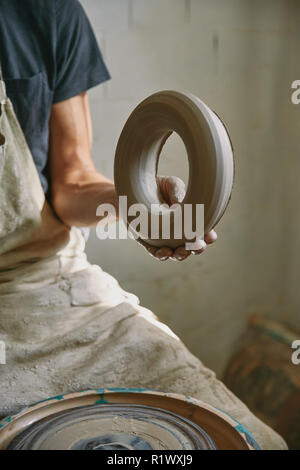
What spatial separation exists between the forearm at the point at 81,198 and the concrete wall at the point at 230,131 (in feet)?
1.81

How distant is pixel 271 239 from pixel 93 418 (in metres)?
1.72

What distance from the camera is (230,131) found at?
6.96ft

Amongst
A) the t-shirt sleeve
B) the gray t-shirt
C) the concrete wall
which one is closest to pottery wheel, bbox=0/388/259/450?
the gray t-shirt

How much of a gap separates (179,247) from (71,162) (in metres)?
0.49

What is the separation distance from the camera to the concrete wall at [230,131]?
1.82 m

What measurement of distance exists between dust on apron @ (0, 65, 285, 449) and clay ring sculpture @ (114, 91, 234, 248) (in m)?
0.19

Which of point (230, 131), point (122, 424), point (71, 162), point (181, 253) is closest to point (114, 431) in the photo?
point (122, 424)

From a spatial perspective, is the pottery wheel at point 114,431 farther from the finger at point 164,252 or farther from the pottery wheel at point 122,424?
the finger at point 164,252

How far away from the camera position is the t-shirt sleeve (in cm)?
128

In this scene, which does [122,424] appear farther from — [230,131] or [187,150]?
[230,131]

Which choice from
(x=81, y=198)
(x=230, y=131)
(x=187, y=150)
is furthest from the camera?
(x=230, y=131)

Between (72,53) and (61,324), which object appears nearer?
(61,324)

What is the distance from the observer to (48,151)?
1.34 metres

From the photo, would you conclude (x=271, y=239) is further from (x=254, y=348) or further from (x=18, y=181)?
(x=18, y=181)
